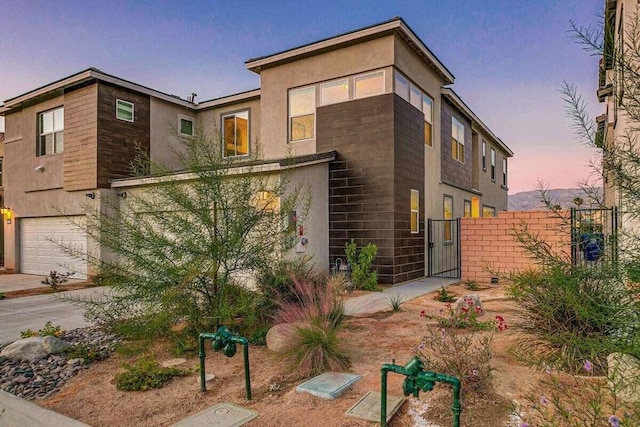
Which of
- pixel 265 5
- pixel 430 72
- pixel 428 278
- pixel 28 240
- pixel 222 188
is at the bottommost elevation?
pixel 428 278

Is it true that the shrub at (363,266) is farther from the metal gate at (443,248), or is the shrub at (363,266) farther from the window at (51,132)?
the window at (51,132)

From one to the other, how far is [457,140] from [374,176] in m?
6.73

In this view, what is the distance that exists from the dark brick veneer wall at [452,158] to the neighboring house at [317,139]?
7 cm

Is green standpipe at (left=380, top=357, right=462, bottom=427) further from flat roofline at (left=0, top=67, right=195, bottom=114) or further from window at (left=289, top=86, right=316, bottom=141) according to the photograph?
flat roofline at (left=0, top=67, right=195, bottom=114)

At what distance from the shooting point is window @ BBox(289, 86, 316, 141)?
40.3 ft

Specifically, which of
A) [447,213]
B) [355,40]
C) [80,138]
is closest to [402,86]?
[355,40]

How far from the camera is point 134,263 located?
5379mm

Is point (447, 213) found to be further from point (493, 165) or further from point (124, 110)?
point (124, 110)

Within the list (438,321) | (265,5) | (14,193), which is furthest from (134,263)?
(14,193)

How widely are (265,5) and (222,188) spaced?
1203 cm

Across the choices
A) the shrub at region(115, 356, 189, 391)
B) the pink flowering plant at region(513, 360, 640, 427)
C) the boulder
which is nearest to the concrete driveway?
the shrub at region(115, 356, 189, 391)

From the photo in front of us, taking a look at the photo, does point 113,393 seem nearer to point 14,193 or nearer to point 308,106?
point 308,106

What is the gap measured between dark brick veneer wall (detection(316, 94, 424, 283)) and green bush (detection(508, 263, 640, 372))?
20.1ft

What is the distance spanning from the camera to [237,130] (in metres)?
15.1
